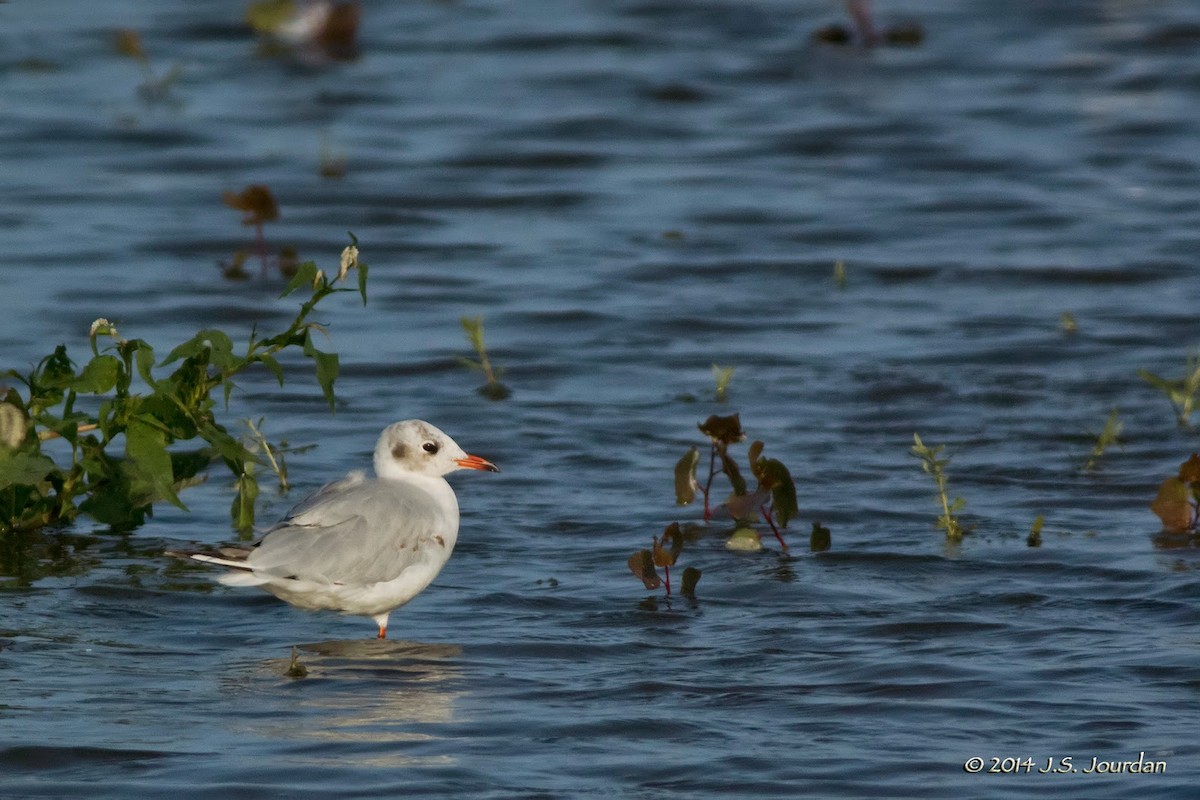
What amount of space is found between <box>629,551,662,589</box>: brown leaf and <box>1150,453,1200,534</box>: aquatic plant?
1.93 meters

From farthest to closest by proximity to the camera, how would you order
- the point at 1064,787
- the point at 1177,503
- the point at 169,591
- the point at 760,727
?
the point at 1177,503 < the point at 169,591 < the point at 760,727 < the point at 1064,787

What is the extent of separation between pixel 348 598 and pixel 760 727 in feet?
4.57

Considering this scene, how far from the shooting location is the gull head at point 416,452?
6.67 meters

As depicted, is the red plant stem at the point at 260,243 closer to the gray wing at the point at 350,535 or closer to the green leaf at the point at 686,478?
the green leaf at the point at 686,478


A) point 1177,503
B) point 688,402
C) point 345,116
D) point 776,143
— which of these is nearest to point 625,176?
point 776,143

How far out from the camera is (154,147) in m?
14.5

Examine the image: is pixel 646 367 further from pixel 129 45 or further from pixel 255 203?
pixel 129 45

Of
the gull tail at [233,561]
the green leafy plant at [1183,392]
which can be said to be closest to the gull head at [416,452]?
the gull tail at [233,561]

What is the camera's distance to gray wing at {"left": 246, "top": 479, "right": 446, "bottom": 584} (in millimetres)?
6047

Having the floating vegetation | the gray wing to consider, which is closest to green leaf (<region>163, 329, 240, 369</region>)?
the gray wing

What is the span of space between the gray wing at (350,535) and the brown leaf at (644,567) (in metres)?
0.61

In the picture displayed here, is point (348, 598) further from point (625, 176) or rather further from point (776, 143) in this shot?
point (776, 143)

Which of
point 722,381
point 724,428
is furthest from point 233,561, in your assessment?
point 722,381

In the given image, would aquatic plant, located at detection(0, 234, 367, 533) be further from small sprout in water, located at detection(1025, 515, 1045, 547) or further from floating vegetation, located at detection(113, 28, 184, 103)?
floating vegetation, located at detection(113, 28, 184, 103)
